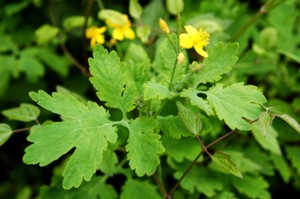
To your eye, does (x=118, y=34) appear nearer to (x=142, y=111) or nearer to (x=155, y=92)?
(x=142, y=111)

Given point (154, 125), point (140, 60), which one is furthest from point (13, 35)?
point (154, 125)

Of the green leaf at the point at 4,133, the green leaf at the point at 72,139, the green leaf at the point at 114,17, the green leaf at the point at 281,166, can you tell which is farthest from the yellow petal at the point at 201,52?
the green leaf at the point at 281,166

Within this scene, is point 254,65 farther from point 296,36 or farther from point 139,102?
point 139,102

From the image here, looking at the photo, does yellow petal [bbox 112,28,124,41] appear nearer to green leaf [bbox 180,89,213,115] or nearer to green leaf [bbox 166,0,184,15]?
green leaf [bbox 166,0,184,15]

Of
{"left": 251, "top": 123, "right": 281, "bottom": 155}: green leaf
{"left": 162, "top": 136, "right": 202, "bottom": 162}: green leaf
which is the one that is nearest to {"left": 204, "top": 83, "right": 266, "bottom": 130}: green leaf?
{"left": 162, "top": 136, "right": 202, "bottom": 162}: green leaf

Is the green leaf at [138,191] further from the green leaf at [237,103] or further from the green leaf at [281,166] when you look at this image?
the green leaf at [281,166]
